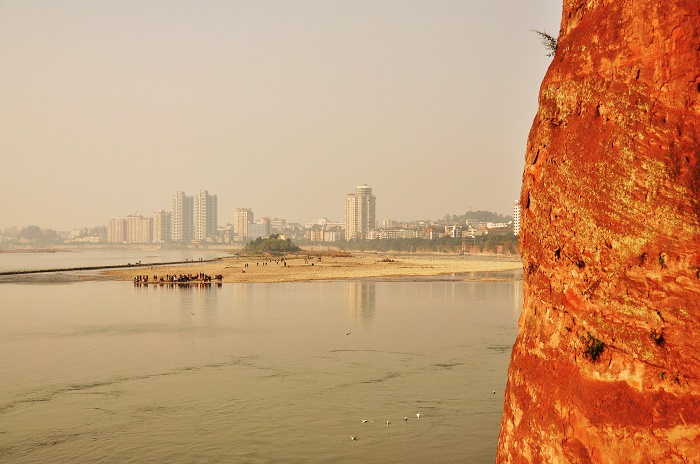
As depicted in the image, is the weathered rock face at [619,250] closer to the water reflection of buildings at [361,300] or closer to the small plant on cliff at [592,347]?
the small plant on cliff at [592,347]

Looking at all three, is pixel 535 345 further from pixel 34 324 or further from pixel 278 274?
pixel 278 274

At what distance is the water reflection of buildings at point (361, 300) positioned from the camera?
153 ft

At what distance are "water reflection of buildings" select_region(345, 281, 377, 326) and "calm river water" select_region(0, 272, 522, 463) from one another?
429 mm

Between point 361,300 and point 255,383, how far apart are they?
110ft

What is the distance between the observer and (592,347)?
775cm

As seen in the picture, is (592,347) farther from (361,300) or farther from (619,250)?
(361,300)

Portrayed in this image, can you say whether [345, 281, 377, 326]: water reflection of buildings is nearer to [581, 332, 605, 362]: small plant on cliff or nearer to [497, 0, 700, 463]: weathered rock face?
[497, 0, 700, 463]: weathered rock face

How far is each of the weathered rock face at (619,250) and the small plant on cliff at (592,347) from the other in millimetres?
11

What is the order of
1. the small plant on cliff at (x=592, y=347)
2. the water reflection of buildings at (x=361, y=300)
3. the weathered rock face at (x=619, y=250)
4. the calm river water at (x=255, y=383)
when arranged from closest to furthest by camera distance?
1. the weathered rock face at (x=619, y=250)
2. the small plant on cliff at (x=592, y=347)
3. the calm river water at (x=255, y=383)
4. the water reflection of buildings at (x=361, y=300)

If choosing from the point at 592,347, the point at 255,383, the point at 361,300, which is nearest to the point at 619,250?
the point at 592,347

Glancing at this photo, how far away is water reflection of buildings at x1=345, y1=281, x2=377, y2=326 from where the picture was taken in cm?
4669

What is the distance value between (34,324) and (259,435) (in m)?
31.7

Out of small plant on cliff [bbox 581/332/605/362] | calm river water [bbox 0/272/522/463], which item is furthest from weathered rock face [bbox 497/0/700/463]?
calm river water [bbox 0/272/522/463]

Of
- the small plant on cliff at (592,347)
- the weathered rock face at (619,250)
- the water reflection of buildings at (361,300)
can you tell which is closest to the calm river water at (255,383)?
the water reflection of buildings at (361,300)
